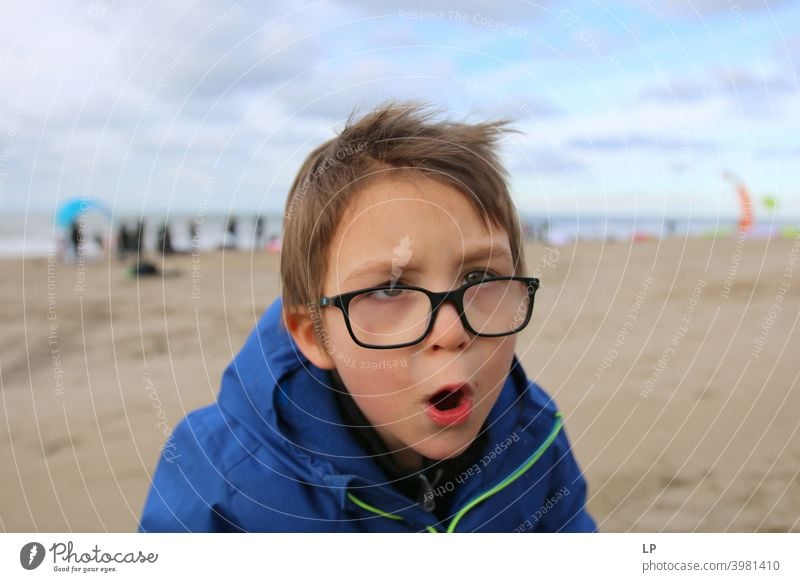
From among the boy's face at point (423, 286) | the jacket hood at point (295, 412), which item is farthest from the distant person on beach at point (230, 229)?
the boy's face at point (423, 286)

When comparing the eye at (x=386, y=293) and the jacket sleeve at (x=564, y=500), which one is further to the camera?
the jacket sleeve at (x=564, y=500)

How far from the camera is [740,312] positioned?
2.81 meters

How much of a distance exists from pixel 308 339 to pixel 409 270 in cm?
18

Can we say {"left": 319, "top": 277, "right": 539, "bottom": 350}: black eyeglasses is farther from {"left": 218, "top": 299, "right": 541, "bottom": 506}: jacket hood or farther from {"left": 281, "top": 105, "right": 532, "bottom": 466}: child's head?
{"left": 218, "top": 299, "right": 541, "bottom": 506}: jacket hood

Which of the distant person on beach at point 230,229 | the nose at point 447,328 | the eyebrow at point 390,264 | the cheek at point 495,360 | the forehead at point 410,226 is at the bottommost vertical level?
the cheek at point 495,360

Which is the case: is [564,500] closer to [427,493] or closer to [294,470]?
[427,493]

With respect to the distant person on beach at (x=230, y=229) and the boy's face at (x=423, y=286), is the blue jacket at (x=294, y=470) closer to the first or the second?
the boy's face at (x=423, y=286)

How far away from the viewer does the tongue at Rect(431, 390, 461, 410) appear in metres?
0.79

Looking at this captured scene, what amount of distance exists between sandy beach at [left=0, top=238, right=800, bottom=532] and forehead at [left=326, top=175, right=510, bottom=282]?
0.61 m

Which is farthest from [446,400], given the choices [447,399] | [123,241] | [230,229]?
[123,241]

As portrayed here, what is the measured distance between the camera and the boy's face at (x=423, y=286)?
76cm
